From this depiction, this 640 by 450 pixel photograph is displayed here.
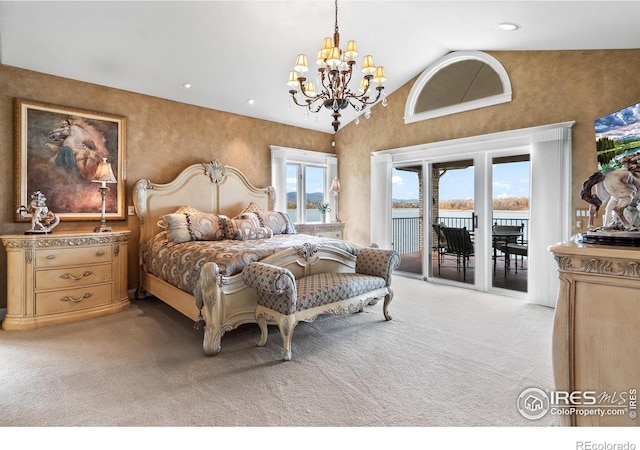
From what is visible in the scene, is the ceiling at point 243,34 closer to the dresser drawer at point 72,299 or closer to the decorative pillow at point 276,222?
the decorative pillow at point 276,222

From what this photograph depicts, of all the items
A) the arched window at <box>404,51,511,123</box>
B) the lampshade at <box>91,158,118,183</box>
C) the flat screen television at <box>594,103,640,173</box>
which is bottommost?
the lampshade at <box>91,158,118,183</box>

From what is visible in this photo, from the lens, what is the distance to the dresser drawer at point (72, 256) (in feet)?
11.2

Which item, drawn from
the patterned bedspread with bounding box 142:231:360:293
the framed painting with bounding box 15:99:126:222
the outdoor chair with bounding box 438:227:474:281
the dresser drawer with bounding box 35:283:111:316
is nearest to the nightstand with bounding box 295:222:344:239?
the patterned bedspread with bounding box 142:231:360:293

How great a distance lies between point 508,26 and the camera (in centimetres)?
359

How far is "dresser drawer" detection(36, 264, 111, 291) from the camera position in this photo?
3.42 m

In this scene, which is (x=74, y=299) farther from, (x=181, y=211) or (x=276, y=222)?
(x=276, y=222)

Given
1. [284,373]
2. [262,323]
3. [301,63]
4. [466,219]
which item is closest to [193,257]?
[262,323]

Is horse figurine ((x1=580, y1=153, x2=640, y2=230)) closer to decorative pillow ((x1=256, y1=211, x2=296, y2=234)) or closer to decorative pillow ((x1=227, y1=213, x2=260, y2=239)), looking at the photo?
decorative pillow ((x1=227, y1=213, x2=260, y2=239))

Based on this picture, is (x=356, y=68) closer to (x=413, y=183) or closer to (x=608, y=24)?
(x=413, y=183)

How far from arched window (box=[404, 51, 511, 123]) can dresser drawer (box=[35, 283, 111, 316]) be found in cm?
500

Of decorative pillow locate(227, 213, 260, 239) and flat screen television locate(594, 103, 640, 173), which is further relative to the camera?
decorative pillow locate(227, 213, 260, 239)

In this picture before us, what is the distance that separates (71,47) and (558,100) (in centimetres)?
554

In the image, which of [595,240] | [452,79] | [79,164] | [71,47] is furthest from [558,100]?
[79,164]

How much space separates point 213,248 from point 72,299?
66.0 inches
